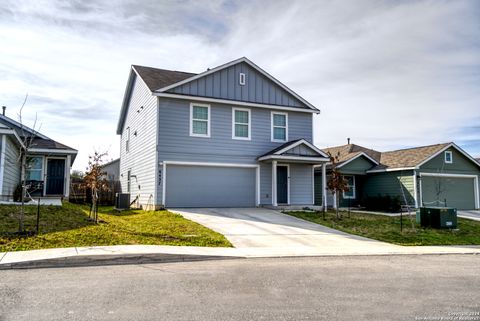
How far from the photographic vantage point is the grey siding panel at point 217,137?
17.6 meters

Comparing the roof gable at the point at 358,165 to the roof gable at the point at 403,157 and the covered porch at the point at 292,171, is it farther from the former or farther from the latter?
the covered porch at the point at 292,171

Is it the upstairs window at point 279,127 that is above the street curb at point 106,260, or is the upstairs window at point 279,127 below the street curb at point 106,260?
above

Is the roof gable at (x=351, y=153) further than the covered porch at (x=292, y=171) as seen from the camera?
Yes

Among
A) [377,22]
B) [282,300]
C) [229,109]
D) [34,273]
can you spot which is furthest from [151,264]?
[229,109]

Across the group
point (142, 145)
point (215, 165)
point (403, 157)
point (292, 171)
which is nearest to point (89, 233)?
point (215, 165)

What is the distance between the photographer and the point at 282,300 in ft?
17.1

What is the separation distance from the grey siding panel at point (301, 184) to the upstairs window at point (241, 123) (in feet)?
10.1

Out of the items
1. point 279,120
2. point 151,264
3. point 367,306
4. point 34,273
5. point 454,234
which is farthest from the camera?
point 279,120

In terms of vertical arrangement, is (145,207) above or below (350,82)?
below

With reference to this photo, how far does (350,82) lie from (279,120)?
4.21 meters

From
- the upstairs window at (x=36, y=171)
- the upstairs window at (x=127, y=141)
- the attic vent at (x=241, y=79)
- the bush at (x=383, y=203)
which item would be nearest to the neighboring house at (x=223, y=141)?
the attic vent at (x=241, y=79)

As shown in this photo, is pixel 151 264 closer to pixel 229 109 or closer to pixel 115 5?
pixel 115 5

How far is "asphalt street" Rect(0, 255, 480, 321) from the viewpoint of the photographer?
4637mm

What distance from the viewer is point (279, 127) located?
2025 centimetres
